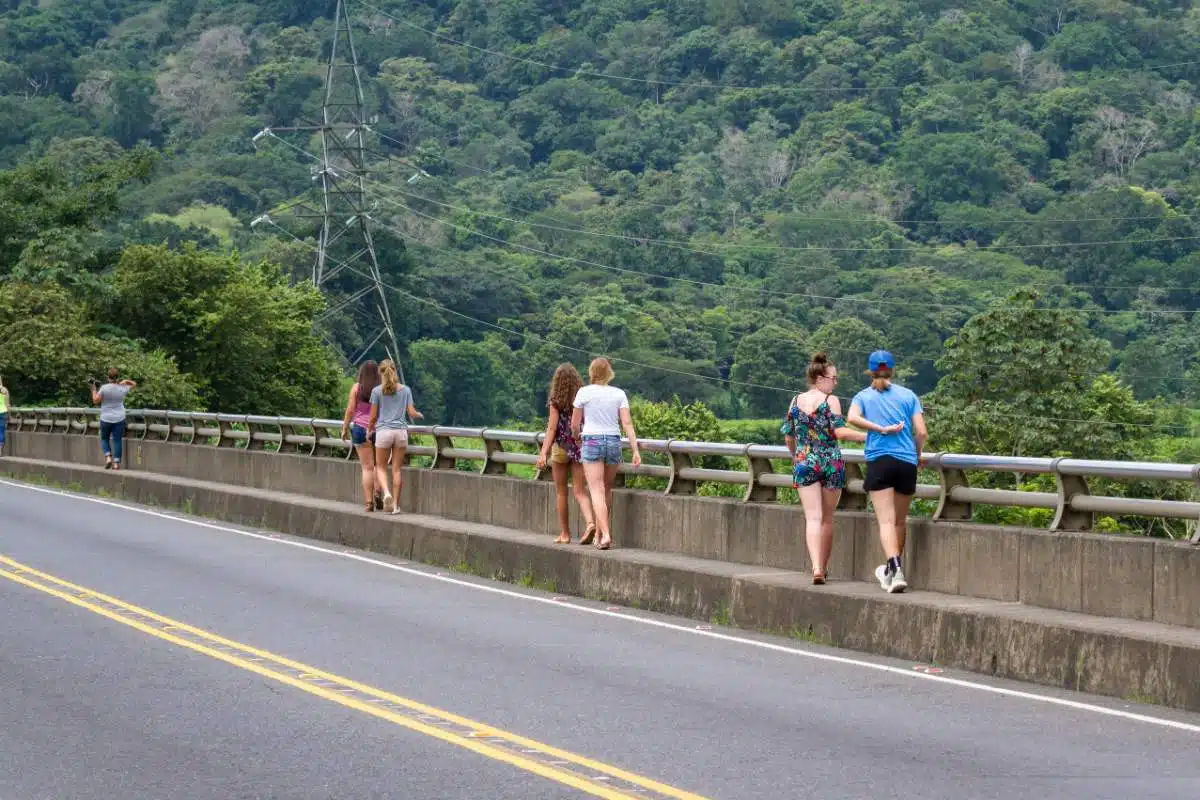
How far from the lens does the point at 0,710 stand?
10.4m

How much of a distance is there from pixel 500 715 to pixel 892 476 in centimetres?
423

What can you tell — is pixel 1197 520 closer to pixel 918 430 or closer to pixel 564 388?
pixel 918 430

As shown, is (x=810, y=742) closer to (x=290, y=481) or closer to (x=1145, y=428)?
(x=290, y=481)

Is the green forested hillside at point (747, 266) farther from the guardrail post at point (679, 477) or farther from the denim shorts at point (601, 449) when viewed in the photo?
the denim shorts at point (601, 449)

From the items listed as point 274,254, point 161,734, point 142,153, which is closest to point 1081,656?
point 161,734

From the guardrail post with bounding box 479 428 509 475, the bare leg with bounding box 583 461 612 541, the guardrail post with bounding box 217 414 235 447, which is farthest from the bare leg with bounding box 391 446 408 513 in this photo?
the guardrail post with bounding box 217 414 235 447

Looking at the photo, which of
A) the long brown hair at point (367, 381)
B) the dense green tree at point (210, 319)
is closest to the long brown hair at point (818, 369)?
the long brown hair at point (367, 381)

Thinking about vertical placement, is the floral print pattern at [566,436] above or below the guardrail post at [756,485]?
above

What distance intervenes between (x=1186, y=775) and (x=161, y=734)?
4726 millimetres

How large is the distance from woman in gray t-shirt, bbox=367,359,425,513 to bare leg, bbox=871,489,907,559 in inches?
359

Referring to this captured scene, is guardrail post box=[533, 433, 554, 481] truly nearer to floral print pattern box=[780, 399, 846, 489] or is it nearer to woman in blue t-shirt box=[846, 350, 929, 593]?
floral print pattern box=[780, 399, 846, 489]

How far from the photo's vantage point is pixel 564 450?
18.1 metres

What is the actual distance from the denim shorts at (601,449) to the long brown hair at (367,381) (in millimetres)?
5944

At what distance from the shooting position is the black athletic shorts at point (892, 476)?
13.6 m
